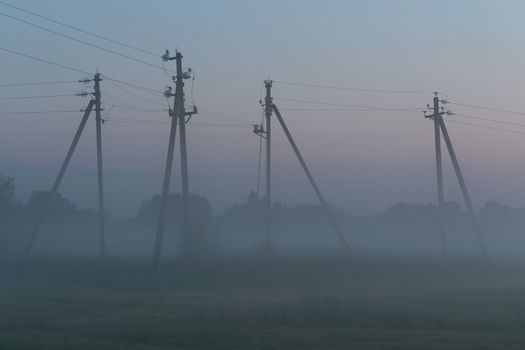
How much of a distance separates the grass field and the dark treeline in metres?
8.61

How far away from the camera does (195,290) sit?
49.1 m

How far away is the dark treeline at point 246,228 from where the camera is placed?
3169 inches

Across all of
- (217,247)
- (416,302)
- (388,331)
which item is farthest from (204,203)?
(388,331)

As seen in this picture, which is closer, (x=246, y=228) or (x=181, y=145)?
(x=181, y=145)

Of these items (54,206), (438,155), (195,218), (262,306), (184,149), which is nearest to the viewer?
(262,306)

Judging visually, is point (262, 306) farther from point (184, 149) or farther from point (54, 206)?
point (54, 206)

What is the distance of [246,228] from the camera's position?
384 feet

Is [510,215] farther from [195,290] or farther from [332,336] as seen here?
[332,336]

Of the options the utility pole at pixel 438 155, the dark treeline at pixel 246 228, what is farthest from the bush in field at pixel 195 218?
the utility pole at pixel 438 155

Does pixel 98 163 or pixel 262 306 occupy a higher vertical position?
→ pixel 98 163

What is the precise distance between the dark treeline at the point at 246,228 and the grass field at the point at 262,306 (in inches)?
339

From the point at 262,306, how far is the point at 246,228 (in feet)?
270

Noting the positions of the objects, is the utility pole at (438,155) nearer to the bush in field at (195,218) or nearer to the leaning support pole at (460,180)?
the leaning support pole at (460,180)

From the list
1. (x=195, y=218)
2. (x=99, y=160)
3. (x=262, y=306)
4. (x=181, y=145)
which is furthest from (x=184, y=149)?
(x=195, y=218)
